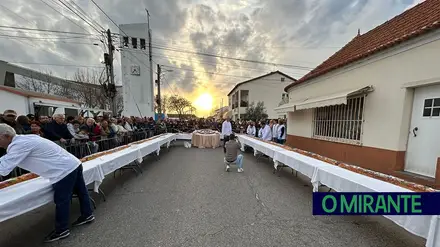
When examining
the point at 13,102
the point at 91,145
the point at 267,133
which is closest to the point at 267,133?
the point at 267,133

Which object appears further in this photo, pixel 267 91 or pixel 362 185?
pixel 267 91

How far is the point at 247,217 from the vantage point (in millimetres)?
3029

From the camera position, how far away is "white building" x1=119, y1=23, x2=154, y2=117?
25.4 m

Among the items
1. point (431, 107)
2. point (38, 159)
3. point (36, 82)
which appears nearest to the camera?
point (38, 159)

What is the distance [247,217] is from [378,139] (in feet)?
16.1

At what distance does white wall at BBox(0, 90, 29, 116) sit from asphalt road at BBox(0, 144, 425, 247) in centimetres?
1151

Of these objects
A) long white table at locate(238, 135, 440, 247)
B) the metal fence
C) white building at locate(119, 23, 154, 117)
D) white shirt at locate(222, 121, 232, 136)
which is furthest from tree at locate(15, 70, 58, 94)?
long white table at locate(238, 135, 440, 247)

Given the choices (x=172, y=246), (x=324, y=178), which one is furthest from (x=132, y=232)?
(x=324, y=178)

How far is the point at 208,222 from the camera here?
9.36ft

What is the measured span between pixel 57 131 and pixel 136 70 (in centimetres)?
2328

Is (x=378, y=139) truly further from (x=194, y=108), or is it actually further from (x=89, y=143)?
(x=194, y=108)

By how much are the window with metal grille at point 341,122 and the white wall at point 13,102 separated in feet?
55.8

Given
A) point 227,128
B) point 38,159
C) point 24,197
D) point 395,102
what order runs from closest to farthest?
point 24,197, point 38,159, point 395,102, point 227,128

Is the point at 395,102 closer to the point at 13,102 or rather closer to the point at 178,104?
the point at 13,102
